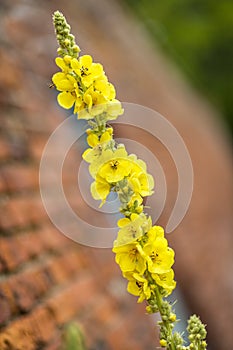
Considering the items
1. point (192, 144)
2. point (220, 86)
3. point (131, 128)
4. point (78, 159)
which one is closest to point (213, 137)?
point (192, 144)

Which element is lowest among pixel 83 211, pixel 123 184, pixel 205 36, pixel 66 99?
pixel 123 184

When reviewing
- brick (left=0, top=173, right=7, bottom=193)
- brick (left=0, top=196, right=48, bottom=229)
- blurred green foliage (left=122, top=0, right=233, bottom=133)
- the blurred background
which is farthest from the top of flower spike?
blurred green foliage (left=122, top=0, right=233, bottom=133)

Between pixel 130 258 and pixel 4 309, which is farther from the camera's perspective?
pixel 4 309

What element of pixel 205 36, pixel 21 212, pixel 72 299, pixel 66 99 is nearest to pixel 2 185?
pixel 21 212

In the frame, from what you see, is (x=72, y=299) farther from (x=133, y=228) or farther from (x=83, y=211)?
(x=133, y=228)

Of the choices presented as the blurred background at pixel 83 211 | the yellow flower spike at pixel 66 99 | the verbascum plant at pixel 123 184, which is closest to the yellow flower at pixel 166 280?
the verbascum plant at pixel 123 184

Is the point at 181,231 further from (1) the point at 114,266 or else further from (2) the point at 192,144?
(2) the point at 192,144
